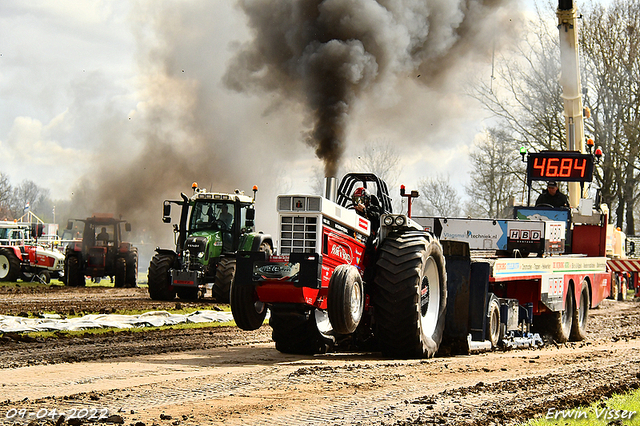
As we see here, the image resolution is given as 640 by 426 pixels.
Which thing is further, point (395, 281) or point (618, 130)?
point (618, 130)

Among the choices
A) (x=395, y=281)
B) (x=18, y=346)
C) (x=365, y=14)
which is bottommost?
(x=18, y=346)

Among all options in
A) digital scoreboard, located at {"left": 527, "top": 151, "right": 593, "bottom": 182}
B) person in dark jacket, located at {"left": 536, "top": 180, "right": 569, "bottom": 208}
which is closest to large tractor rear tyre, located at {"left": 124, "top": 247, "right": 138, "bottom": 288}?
digital scoreboard, located at {"left": 527, "top": 151, "right": 593, "bottom": 182}

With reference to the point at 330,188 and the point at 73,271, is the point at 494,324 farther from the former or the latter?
the point at 73,271

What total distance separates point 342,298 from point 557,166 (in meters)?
11.3

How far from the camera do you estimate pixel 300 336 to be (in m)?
10.1

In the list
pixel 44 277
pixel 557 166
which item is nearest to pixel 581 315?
pixel 557 166

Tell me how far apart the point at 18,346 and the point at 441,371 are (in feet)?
19.4

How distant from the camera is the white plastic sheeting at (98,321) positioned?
40.7 ft

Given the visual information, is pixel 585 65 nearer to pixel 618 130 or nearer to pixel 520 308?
pixel 618 130

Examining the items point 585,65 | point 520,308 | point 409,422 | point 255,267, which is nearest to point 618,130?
point 585,65

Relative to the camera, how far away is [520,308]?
12.3 meters

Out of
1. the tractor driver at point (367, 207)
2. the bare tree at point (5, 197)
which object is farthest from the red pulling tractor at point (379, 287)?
the bare tree at point (5, 197)

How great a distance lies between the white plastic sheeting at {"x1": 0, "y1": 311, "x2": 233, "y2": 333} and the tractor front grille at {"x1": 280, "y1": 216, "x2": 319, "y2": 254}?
18.3ft

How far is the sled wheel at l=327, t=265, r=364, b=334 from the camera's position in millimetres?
8328
